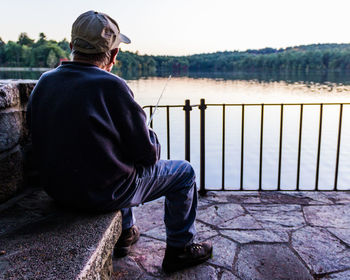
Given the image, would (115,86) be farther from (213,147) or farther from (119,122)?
(213,147)

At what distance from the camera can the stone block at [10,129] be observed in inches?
73.7

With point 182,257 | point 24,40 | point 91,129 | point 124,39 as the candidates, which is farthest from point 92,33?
point 24,40

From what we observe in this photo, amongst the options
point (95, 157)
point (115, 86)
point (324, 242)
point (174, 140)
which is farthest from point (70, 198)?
point (174, 140)

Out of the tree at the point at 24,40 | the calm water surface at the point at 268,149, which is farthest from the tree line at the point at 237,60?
the calm water surface at the point at 268,149

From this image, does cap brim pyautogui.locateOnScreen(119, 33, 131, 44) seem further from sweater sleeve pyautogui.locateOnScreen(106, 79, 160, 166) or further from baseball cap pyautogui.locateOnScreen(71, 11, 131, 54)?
sweater sleeve pyautogui.locateOnScreen(106, 79, 160, 166)

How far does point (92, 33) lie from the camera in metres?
1.60

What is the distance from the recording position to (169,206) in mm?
2143

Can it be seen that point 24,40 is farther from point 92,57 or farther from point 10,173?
point 92,57

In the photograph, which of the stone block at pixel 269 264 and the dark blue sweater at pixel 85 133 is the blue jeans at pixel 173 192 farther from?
the stone block at pixel 269 264

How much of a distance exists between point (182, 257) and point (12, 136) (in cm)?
127

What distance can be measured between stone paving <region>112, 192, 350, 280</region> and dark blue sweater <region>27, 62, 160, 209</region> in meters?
0.86

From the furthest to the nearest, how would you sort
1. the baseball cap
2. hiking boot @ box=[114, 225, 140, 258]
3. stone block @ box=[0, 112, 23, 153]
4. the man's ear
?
hiking boot @ box=[114, 225, 140, 258]
stone block @ box=[0, 112, 23, 153]
the man's ear
the baseball cap

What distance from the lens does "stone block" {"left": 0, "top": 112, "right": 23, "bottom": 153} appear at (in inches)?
73.7

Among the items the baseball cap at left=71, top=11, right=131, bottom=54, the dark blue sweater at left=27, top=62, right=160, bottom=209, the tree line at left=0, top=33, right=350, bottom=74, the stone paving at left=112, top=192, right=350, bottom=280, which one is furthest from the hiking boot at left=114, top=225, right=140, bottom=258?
the tree line at left=0, top=33, right=350, bottom=74
